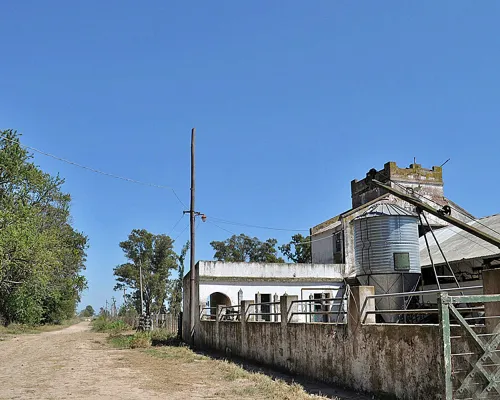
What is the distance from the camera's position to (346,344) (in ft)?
38.1

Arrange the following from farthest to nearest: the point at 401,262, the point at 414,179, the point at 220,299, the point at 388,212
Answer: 1. the point at 414,179
2. the point at 220,299
3. the point at 388,212
4. the point at 401,262

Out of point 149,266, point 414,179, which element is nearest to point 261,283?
point 414,179

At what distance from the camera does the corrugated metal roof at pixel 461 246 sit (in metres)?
21.5

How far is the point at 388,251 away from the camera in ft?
65.6

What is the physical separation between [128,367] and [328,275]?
1508 cm

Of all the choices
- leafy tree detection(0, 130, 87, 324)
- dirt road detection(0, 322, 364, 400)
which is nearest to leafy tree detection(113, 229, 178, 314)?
leafy tree detection(0, 130, 87, 324)

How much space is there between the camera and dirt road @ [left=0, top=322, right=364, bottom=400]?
10.9 metres

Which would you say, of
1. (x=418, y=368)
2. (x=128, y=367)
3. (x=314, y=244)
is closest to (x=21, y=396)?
(x=128, y=367)

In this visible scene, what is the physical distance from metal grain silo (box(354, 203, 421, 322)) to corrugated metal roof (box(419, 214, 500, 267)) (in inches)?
121

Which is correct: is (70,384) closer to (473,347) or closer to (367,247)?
(473,347)

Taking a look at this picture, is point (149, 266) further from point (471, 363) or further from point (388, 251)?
point (471, 363)

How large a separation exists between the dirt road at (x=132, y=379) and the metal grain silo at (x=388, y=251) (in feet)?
23.4

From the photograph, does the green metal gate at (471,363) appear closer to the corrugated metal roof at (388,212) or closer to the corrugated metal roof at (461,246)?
the corrugated metal roof at (388,212)

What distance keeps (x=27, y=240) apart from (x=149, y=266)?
1736 inches
